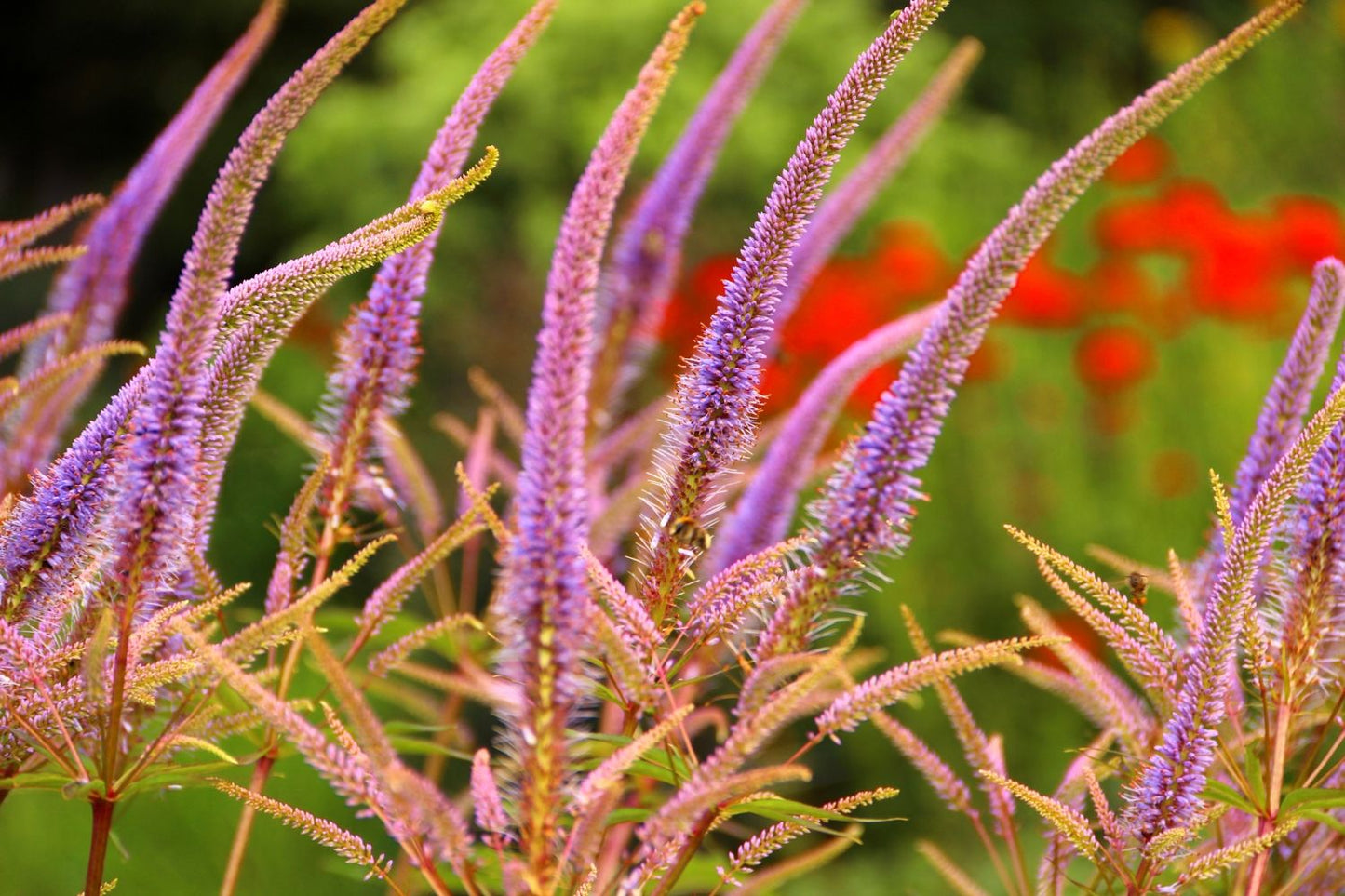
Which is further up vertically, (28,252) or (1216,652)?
(28,252)

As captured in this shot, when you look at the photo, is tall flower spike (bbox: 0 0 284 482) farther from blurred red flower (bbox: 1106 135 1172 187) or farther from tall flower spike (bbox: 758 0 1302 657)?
blurred red flower (bbox: 1106 135 1172 187)

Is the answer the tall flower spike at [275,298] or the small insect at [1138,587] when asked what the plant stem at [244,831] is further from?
the small insect at [1138,587]

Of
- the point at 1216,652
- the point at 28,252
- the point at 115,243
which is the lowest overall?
the point at 1216,652

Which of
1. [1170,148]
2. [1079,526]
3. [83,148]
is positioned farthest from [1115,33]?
A: [83,148]

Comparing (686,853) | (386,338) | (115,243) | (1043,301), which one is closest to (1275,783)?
(686,853)

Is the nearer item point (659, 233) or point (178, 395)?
point (178, 395)

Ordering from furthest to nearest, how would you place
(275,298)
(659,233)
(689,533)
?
(659,233)
(689,533)
(275,298)

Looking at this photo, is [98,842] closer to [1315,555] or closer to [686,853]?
[686,853]
